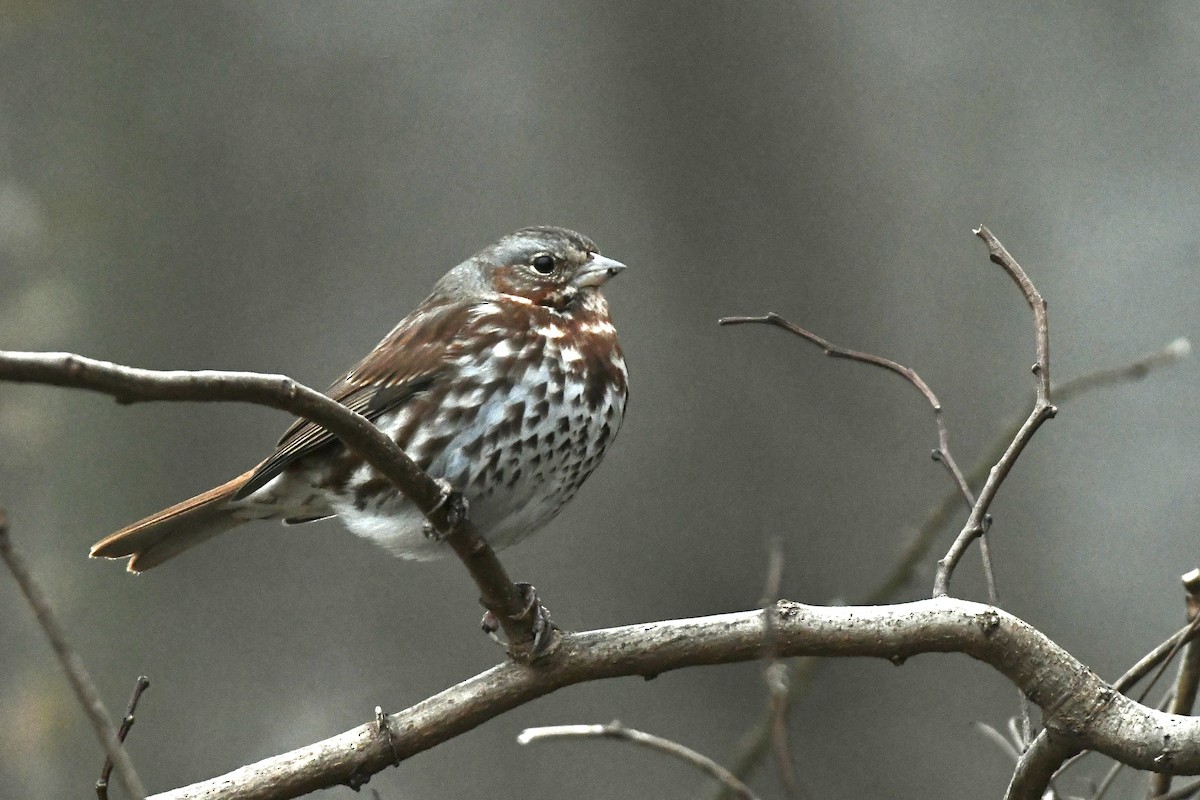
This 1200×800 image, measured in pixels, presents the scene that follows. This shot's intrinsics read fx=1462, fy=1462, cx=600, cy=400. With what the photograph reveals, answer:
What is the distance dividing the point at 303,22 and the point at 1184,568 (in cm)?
505

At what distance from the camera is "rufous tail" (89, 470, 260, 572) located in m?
4.17

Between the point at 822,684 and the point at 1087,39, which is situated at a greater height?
the point at 1087,39

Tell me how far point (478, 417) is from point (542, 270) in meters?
0.64

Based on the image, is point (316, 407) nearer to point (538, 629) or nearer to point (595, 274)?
point (538, 629)

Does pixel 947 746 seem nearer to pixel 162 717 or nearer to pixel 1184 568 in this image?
pixel 1184 568

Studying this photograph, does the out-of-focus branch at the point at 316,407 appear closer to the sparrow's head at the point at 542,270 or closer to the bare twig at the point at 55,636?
the bare twig at the point at 55,636

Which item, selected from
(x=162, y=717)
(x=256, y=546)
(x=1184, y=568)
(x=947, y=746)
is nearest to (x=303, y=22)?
(x=256, y=546)

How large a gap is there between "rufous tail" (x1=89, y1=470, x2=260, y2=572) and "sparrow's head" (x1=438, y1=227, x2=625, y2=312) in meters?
0.89

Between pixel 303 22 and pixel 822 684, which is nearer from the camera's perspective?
pixel 822 684

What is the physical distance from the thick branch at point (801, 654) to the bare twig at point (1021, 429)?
10cm

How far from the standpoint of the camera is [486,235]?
6.49 m

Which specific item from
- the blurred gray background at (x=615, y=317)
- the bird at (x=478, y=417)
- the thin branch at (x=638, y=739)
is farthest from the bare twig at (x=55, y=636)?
the blurred gray background at (x=615, y=317)

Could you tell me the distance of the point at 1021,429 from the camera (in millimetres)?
3029

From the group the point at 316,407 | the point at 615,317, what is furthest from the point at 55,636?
the point at 615,317
